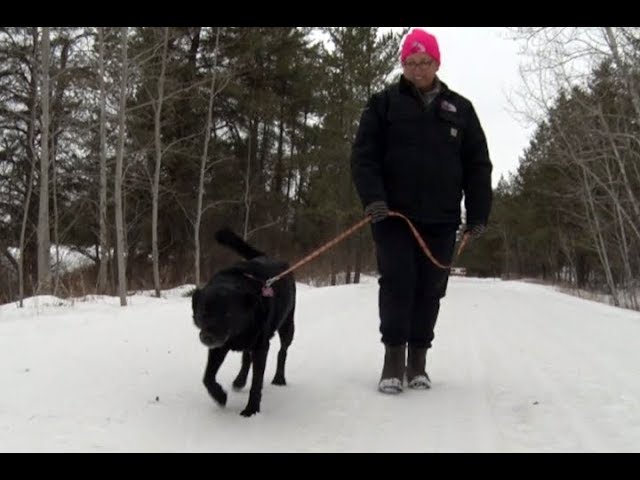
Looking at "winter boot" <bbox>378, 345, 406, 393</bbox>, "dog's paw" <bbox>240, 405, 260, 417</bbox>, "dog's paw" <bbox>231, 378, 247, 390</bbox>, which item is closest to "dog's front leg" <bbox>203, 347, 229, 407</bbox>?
"dog's paw" <bbox>240, 405, 260, 417</bbox>

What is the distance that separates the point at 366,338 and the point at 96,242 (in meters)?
21.4

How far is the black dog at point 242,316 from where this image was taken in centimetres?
297

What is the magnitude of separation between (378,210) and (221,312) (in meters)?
1.19

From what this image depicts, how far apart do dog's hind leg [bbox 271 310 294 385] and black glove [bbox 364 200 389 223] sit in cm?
97

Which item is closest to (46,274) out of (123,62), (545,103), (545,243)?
(123,62)

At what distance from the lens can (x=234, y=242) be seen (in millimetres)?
3869

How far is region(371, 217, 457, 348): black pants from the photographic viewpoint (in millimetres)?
3771

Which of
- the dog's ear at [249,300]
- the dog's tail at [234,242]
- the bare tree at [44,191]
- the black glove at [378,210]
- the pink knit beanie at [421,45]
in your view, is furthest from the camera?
the bare tree at [44,191]

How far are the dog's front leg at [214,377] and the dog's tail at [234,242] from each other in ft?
2.80

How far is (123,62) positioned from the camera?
11.5 m

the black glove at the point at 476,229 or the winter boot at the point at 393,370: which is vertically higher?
the black glove at the point at 476,229

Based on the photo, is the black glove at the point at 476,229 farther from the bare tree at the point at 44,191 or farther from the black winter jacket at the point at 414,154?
the bare tree at the point at 44,191

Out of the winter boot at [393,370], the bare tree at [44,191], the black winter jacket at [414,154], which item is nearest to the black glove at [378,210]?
the black winter jacket at [414,154]

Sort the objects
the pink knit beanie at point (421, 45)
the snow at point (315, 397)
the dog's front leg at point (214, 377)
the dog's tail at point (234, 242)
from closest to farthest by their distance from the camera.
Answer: the snow at point (315, 397) < the dog's front leg at point (214, 377) < the pink knit beanie at point (421, 45) < the dog's tail at point (234, 242)
